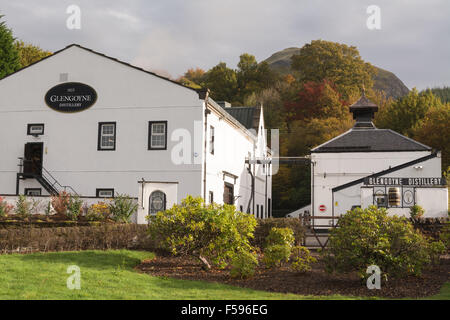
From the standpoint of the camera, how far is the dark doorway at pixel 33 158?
29.4 meters

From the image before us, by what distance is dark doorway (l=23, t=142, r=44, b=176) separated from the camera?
29.4 m

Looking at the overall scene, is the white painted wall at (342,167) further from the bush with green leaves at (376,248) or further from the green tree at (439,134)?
the bush with green leaves at (376,248)

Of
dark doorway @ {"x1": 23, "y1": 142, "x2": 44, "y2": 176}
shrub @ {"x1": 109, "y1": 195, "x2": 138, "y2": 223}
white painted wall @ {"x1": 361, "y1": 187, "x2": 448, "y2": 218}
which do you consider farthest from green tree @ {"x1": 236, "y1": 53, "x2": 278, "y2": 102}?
shrub @ {"x1": 109, "y1": 195, "x2": 138, "y2": 223}

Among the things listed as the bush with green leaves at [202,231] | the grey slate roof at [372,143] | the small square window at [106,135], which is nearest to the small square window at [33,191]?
the small square window at [106,135]

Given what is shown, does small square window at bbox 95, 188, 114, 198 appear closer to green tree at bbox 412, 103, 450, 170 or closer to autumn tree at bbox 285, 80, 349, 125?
green tree at bbox 412, 103, 450, 170

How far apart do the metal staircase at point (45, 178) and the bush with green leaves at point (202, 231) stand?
1422cm

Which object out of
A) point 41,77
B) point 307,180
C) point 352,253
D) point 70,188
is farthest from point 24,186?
point 307,180

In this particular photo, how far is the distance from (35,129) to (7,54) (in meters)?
20.5

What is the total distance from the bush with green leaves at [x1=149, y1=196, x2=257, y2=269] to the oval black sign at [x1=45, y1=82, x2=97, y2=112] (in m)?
15.7

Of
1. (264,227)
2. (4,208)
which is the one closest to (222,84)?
(4,208)

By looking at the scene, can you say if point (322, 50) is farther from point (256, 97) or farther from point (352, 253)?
point (352, 253)

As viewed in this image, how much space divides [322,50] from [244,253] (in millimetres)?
64133

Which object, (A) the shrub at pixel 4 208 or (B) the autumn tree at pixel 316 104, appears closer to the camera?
(A) the shrub at pixel 4 208

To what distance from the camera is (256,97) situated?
213ft
